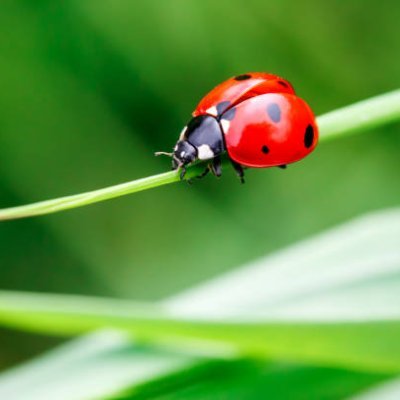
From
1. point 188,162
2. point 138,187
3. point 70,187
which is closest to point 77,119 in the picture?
point 70,187

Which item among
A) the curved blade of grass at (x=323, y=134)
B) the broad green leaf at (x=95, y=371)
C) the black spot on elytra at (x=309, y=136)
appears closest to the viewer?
the curved blade of grass at (x=323, y=134)

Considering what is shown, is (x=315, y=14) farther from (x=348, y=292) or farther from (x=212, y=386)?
(x=212, y=386)

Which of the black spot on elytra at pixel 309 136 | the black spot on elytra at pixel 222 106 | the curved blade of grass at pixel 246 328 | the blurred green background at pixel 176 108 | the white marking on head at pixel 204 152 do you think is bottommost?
the curved blade of grass at pixel 246 328

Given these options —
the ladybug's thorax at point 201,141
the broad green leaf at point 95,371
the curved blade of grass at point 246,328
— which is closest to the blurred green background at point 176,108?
the ladybug's thorax at point 201,141

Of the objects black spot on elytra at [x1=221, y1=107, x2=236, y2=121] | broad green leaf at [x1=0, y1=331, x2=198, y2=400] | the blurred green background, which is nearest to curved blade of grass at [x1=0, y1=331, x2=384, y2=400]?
broad green leaf at [x1=0, y1=331, x2=198, y2=400]

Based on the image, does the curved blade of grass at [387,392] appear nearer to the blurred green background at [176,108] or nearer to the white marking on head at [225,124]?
the white marking on head at [225,124]

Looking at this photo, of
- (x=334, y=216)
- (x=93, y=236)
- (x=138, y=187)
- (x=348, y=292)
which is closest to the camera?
(x=138, y=187)
